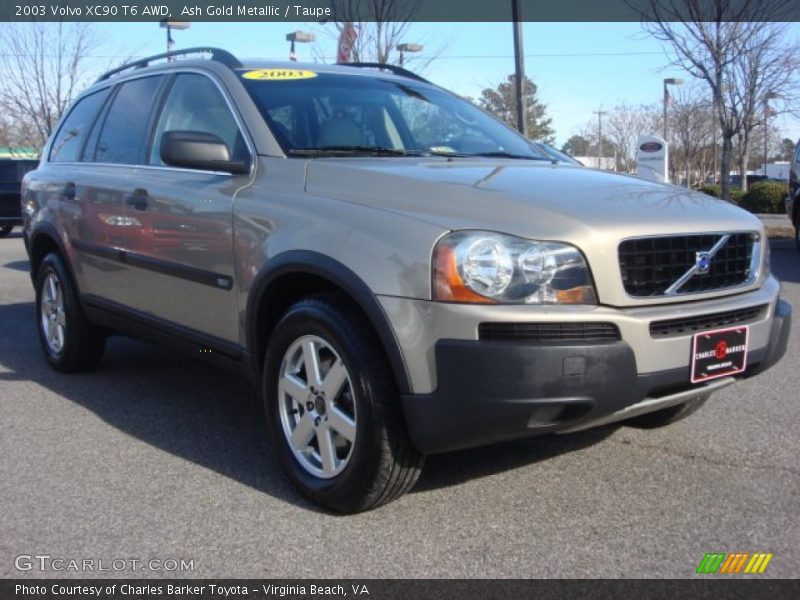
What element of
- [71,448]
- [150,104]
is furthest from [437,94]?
[71,448]

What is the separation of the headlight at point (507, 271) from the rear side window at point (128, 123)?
2495 mm

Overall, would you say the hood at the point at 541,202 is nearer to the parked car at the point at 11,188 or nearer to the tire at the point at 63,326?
the tire at the point at 63,326

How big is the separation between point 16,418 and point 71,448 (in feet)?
2.34

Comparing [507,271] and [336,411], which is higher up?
[507,271]

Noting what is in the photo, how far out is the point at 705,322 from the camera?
124 inches

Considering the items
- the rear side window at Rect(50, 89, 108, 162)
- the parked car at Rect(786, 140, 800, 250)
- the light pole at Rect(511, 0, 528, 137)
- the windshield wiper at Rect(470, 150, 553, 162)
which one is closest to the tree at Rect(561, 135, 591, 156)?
the light pole at Rect(511, 0, 528, 137)

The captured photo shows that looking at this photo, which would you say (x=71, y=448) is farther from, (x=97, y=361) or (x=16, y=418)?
(x=97, y=361)

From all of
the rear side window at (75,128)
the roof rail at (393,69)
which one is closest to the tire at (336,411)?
the roof rail at (393,69)

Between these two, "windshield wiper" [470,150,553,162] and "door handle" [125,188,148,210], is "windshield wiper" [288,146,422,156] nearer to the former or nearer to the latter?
"windshield wiper" [470,150,553,162]

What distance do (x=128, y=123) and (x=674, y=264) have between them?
334cm

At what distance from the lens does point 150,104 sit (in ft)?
15.7

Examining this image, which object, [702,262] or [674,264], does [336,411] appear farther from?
[702,262]

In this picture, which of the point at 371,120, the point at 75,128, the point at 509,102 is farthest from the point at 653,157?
the point at 509,102

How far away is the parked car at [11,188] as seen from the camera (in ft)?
62.6
